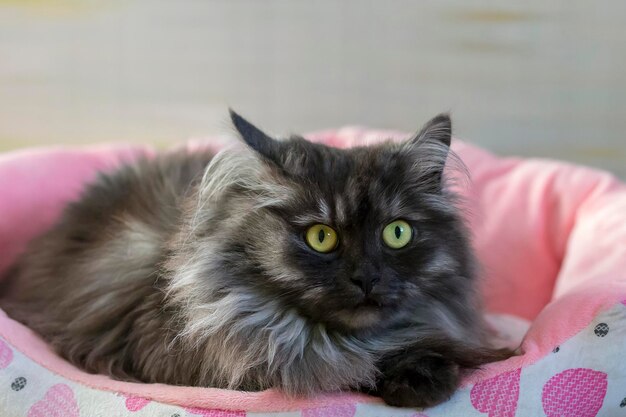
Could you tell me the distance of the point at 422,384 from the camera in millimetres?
1345

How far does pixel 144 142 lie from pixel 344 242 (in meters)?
1.96

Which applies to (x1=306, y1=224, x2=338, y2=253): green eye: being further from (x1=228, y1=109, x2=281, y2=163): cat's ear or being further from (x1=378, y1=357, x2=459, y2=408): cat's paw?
(x1=378, y1=357, x2=459, y2=408): cat's paw

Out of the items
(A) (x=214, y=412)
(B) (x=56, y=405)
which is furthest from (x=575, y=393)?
(B) (x=56, y=405)

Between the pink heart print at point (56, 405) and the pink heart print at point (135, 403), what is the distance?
0.13 m

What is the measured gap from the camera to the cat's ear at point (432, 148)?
4.97ft

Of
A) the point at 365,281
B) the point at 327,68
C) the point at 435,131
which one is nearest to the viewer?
the point at 365,281

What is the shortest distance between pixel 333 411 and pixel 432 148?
66 centimetres

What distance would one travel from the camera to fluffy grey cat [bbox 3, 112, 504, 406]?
1.36 metres

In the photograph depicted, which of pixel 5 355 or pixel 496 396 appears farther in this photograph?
pixel 5 355

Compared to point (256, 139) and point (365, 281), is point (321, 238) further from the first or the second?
point (256, 139)

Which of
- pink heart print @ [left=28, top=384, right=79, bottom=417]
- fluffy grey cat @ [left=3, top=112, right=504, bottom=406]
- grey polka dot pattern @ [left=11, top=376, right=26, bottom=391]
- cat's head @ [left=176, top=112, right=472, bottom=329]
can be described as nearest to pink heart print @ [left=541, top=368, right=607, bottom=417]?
fluffy grey cat @ [left=3, top=112, right=504, bottom=406]

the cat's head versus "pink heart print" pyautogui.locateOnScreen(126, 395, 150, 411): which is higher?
the cat's head

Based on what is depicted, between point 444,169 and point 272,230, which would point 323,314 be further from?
point 444,169

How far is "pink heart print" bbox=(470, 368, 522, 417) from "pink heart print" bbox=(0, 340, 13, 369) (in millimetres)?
1101
